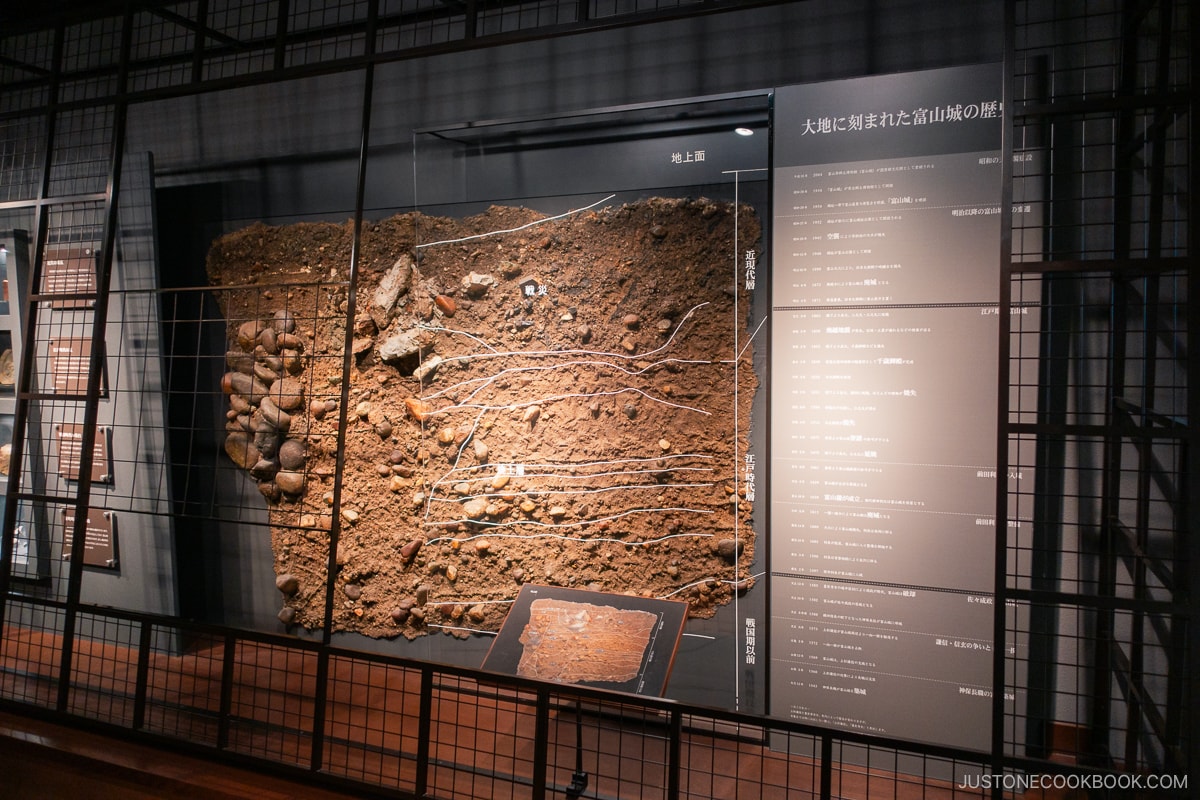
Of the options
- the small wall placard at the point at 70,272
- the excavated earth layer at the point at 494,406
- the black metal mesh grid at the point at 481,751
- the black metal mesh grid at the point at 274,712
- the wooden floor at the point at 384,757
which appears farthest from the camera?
the small wall placard at the point at 70,272

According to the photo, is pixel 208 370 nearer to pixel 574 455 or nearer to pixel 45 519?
pixel 45 519

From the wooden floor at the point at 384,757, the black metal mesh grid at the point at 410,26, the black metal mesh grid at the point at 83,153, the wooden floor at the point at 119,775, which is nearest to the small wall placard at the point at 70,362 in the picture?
the black metal mesh grid at the point at 83,153

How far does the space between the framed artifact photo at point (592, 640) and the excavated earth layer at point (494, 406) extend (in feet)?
1.33

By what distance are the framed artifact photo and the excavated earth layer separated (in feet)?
1.33

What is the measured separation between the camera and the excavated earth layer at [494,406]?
3.11m

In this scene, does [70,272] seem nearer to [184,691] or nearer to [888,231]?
[184,691]

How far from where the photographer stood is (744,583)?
10.0 ft

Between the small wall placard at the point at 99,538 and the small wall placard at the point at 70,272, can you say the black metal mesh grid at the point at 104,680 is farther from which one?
the small wall placard at the point at 70,272

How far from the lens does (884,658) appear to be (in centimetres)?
280

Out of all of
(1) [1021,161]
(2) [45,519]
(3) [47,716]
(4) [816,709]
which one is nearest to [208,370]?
(2) [45,519]

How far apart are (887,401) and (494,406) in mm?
1550

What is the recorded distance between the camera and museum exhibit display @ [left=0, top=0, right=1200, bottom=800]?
2.54 meters

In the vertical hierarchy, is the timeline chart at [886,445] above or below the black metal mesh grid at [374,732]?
above

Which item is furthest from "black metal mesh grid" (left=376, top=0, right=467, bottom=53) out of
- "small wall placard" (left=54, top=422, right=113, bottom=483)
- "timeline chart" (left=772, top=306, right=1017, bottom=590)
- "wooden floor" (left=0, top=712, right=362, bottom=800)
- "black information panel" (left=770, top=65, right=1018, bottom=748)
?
"wooden floor" (left=0, top=712, right=362, bottom=800)
